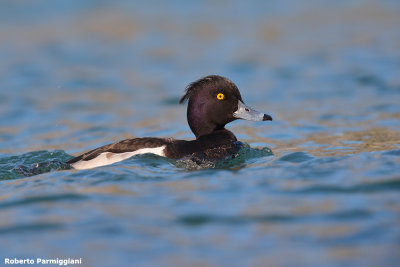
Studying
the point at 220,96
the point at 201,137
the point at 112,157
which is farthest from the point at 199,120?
the point at 112,157

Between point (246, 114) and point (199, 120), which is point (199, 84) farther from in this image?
point (246, 114)

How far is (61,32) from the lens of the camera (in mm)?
18234

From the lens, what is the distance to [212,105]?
314 inches

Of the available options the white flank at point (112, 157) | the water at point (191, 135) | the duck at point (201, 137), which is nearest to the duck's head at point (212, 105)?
the duck at point (201, 137)

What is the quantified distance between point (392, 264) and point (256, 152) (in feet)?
12.3

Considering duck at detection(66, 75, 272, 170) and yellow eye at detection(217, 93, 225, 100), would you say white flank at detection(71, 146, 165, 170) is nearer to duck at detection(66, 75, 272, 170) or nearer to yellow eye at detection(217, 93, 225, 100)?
duck at detection(66, 75, 272, 170)

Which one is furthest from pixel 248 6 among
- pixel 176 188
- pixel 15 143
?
pixel 176 188

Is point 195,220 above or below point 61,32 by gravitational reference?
below

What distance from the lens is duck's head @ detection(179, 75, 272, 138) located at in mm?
7973

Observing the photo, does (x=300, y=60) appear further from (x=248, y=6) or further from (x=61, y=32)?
(x=61, y=32)

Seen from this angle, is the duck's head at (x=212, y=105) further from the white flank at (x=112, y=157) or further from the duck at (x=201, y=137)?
the white flank at (x=112, y=157)

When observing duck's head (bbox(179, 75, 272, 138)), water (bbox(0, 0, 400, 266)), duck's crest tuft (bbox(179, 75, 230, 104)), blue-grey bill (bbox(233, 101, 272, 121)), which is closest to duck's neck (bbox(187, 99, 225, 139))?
duck's head (bbox(179, 75, 272, 138))

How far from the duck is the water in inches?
8.0

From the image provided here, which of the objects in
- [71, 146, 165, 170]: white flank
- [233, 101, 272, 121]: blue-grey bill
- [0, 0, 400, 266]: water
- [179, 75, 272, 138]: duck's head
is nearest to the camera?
[0, 0, 400, 266]: water
